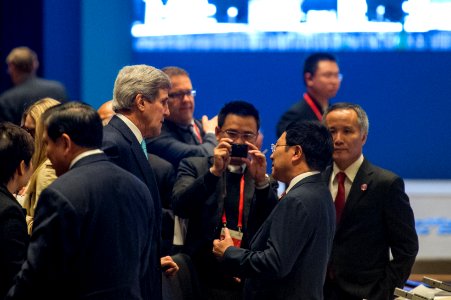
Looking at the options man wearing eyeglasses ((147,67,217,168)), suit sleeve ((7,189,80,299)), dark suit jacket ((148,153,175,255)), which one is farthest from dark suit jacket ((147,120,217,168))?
suit sleeve ((7,189,80,299))

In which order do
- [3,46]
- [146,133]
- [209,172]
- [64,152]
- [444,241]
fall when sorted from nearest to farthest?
[64,152] < [146,133] < [209,172] < [444,241] < [3,46]

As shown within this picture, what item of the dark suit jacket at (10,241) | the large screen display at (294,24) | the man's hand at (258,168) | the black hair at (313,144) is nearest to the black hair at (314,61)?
the large screen display at (294,24)

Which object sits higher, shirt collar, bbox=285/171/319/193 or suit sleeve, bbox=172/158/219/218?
shirt collar, bbox=285/171/319/193

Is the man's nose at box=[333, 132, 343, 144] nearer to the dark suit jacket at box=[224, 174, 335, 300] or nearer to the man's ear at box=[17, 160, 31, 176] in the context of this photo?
the dark suit jacket at box=[224, 174, 335, 300]

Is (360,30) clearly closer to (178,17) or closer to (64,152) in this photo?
(178,17)

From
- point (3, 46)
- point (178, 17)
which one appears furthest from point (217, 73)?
point (3, 46)

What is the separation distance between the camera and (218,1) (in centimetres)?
802

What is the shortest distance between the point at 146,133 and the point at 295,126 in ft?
2.14

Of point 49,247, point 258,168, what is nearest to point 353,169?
point 258,168

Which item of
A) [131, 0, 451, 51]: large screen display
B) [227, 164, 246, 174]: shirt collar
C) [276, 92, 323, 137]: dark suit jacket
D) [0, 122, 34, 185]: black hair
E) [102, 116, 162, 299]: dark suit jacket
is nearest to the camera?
[0, 122, 34, 185]: black hair

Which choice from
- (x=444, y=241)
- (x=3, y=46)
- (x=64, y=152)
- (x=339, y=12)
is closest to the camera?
(x=64, y=152)

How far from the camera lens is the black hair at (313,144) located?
410 centimetres

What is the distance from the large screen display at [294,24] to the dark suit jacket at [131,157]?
3.94m

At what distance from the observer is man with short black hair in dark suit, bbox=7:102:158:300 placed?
129 inches
